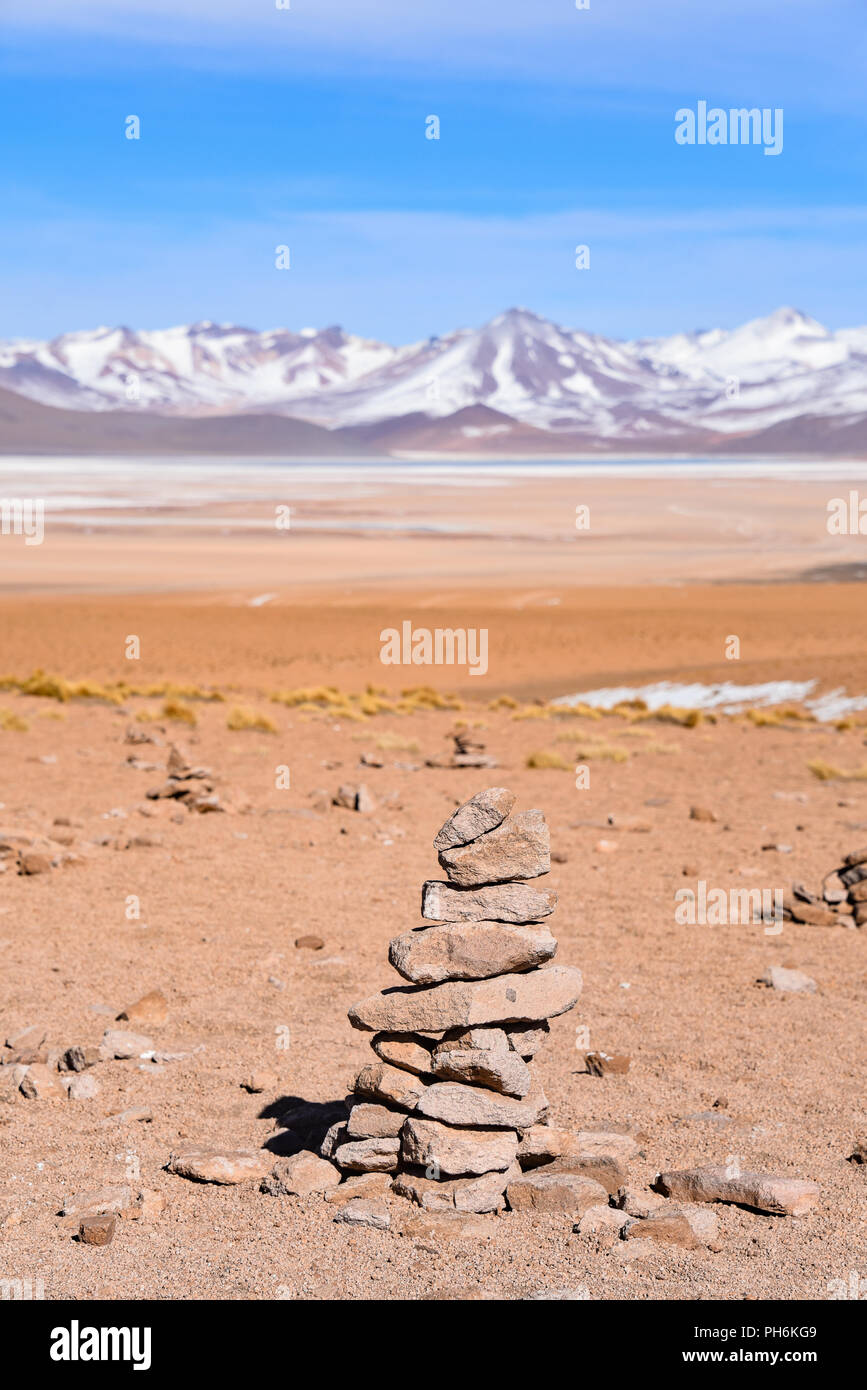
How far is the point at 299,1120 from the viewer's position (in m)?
6.51

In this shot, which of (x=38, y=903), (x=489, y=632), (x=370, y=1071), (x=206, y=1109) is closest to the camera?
(x=370, y=1071)

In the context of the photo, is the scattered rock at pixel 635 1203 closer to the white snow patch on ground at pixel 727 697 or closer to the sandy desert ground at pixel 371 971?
the sandy desert ground at pixel 371 971

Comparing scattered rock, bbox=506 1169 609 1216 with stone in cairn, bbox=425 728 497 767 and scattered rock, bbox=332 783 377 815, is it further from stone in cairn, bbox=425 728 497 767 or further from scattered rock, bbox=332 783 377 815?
stone in cairn, bbox=425 728 497 767

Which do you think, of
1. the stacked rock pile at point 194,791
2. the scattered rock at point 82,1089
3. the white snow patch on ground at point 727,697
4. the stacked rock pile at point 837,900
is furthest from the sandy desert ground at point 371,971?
the white snow patch on ground at point 727,697

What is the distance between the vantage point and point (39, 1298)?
16.4ft

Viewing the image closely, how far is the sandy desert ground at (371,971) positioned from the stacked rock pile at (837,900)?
0.89 ft

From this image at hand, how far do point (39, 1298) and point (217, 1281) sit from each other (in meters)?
0.66

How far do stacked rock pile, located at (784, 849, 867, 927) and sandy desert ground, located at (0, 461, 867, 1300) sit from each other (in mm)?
272

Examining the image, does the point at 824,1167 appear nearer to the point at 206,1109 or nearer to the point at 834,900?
the point at 206,1109

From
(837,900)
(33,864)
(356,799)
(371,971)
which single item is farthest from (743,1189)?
(356,799)

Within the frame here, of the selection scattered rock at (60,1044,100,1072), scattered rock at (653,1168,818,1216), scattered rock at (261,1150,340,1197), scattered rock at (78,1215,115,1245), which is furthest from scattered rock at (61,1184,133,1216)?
scattered rock at (653,1168,818,1216)

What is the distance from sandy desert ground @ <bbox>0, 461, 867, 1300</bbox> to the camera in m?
5.28

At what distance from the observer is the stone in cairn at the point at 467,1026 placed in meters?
5.62
